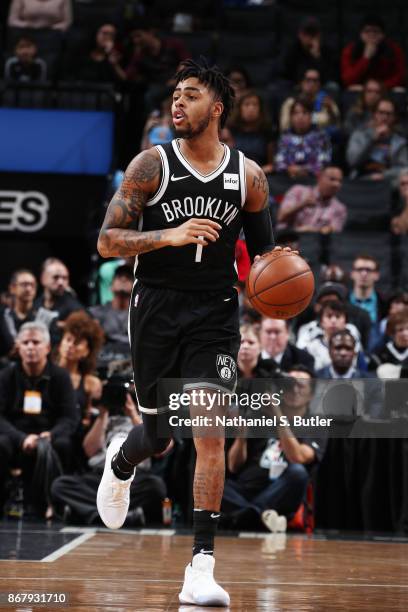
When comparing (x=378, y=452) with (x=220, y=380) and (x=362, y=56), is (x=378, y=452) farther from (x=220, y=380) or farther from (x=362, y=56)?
(x=362, y=56)

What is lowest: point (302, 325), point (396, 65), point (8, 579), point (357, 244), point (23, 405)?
point (8, 579)

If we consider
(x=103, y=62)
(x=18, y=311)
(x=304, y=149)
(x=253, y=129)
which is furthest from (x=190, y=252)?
(x=103, y=62)

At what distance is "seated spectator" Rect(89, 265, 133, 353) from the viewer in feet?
35.2

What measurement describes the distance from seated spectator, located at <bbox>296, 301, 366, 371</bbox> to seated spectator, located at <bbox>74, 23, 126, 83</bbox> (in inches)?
205

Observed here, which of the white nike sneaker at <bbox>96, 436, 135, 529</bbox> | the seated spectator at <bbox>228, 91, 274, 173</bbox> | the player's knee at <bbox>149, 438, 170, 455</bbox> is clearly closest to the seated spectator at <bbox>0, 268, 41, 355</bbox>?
the seated spectator at <bbox>228, 91, 274, 173</bbox>

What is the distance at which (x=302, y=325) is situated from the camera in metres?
11.0

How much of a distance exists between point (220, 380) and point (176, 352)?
10.6 inches

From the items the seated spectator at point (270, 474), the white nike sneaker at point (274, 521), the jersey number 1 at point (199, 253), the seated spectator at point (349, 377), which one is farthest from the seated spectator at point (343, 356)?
the jersey number 1 at point (199, 253)

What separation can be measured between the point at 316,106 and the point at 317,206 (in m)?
1.57

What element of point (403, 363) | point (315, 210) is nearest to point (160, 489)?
point (403, 363)

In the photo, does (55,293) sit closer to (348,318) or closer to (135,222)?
(348,318)

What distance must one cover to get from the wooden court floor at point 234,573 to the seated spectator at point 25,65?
24.2 ft

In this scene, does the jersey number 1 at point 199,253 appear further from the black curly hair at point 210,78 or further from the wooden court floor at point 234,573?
the wooden court floor at point 234,573

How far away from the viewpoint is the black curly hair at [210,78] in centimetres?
526
